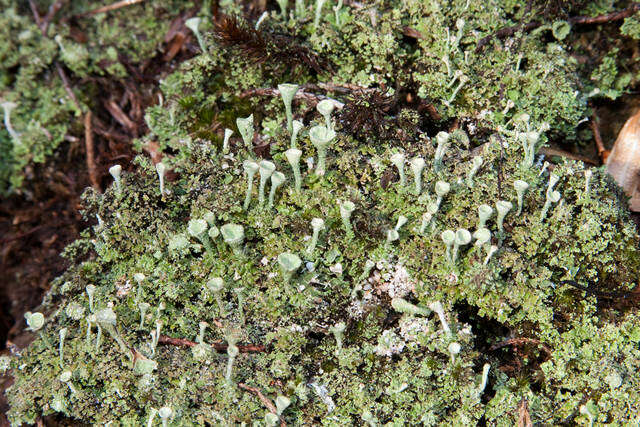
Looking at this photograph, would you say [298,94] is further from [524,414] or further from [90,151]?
[524,414]

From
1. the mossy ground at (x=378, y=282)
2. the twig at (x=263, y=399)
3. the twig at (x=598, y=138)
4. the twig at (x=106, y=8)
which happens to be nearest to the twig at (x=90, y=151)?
the mossy ground at (x=378, y=282)

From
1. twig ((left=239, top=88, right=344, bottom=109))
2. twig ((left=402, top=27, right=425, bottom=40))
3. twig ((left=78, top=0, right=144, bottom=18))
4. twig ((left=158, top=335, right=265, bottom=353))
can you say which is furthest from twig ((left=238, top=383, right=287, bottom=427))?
twig ((left=78, top=0, right=144, bottom=18))

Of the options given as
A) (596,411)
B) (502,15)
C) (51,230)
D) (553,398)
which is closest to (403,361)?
(553,398)

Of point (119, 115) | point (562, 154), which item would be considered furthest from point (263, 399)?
point (119, 115)

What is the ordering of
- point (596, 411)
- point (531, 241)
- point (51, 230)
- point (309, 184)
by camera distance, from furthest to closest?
1. point (51, 230)
2. point (309, 184)
3. point (531, 241)
4. point (596, 411)

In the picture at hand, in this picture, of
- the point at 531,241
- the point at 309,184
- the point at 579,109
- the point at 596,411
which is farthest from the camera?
the point at 579,109

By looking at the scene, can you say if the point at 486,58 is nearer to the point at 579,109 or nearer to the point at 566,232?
the point at 579,109

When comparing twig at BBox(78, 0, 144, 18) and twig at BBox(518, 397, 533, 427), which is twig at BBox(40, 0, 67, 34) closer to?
twig at BBox(78, 0, 144, 18)
